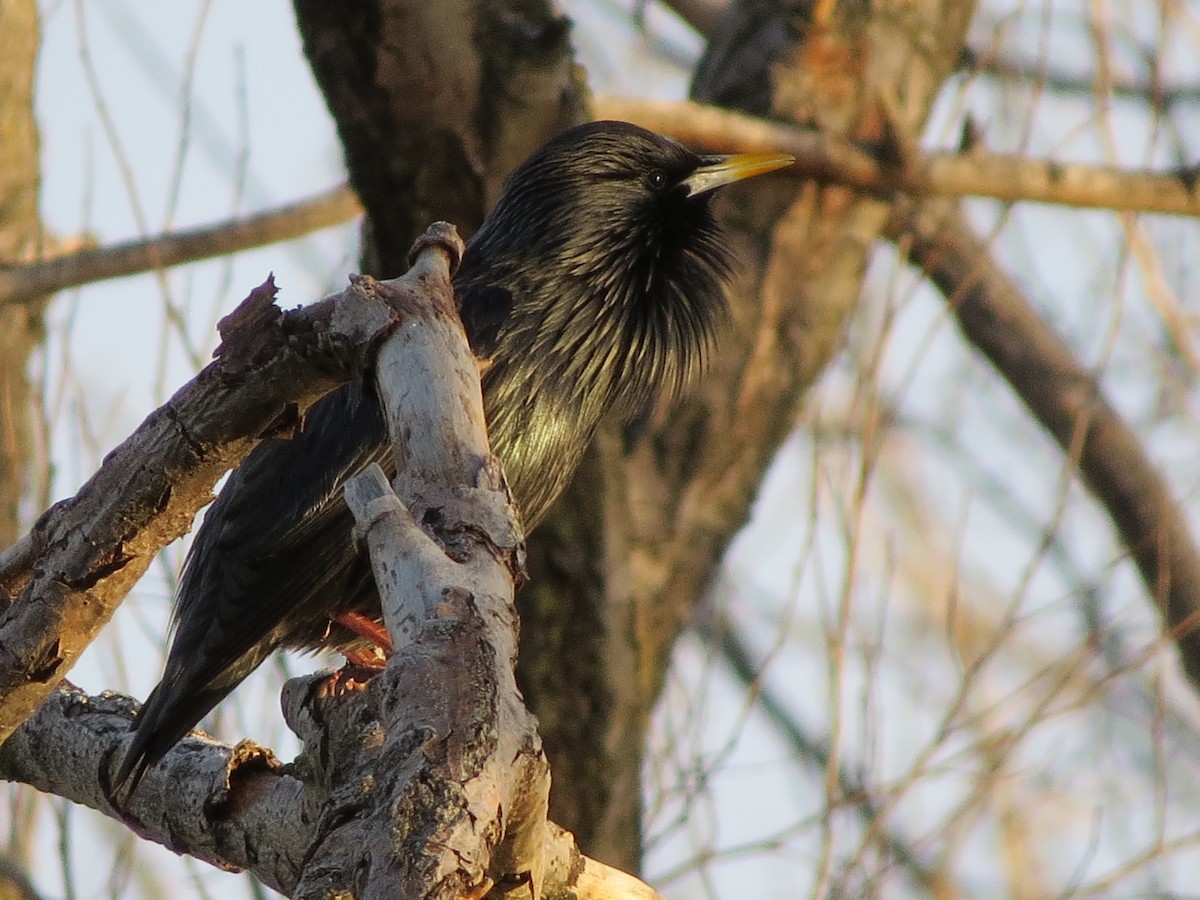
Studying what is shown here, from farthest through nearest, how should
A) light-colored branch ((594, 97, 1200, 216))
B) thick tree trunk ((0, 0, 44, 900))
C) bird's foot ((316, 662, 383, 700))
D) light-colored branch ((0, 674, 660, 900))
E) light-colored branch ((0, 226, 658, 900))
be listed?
light-colored branch ((594, 97, 1200, 216)) → thick tree trunk ((0, 0, 44, 900)) → light-colored branch ((0, 674, 660, 900)) → bird's foot ((316, 662, 383, 700)) → light-colored branch ((0, 226, 658, 900))

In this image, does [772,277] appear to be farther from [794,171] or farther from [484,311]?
[484,311]

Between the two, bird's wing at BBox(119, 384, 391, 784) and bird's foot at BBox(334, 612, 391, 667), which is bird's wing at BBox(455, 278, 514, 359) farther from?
bird's foot at BBox(334, 612, 391, 667)

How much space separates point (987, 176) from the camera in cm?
591

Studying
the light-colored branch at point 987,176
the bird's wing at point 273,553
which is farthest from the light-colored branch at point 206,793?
the light-colored branch at point 987,176

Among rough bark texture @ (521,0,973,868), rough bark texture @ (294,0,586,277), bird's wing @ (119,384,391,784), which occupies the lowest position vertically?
bird's wing @ (119,384,391,784)

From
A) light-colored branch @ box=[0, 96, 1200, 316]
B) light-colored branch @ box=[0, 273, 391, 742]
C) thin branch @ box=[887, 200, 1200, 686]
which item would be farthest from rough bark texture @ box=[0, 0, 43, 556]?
thin branch @ box=[887, 200, 1200, 686]

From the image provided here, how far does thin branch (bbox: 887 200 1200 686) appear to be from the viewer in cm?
602

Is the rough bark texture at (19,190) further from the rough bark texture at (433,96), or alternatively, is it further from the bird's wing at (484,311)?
the bird's wing at (484,311)

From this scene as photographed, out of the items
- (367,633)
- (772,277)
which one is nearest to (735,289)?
(772,277)

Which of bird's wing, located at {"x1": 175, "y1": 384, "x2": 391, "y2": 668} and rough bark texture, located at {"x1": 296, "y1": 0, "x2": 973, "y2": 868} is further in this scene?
rough bark texture, located at {"x1": 296, "y1": 0, "x2": 973, "y2": 868}

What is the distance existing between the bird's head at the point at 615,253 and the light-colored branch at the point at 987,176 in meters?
1.14

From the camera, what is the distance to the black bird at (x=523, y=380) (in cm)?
382

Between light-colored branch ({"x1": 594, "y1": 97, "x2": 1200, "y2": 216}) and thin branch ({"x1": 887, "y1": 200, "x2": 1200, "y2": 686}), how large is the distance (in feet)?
0.68

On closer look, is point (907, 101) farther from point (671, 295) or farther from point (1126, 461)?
point (671, 295)
